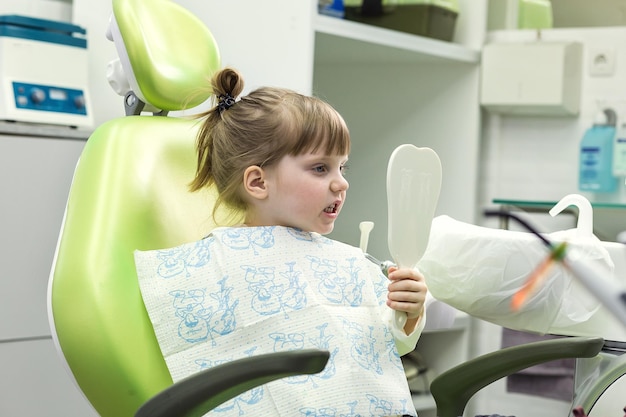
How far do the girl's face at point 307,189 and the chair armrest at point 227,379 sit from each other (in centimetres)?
42

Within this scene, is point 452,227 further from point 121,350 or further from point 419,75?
point 419,75

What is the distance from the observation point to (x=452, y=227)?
1.46 metres

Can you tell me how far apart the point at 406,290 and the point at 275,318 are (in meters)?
0.19

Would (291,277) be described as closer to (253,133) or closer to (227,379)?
(253,133)

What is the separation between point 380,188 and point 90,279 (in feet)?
6.37

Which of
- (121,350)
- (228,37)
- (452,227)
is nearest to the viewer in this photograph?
(121,350)

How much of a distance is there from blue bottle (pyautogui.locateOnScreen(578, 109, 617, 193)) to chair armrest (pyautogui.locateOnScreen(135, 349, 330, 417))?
205cm

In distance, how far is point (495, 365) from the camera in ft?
3.86

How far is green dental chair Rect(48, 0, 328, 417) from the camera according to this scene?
962 mm

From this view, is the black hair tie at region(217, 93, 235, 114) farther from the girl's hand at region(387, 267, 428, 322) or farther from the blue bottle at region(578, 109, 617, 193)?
the blue bottle at region(578, 109, 617, 193)

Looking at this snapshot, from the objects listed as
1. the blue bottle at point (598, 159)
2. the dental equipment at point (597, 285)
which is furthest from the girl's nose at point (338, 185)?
the blue bottle at point (598, 159)

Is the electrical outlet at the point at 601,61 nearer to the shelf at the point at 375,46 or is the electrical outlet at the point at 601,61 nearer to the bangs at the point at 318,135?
the shelf at the point at 375,46

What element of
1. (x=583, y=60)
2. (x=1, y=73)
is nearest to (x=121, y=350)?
(x=1, y=73)

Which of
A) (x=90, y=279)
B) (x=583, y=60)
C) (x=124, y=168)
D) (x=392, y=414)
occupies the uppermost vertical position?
(x=583, y=60)
